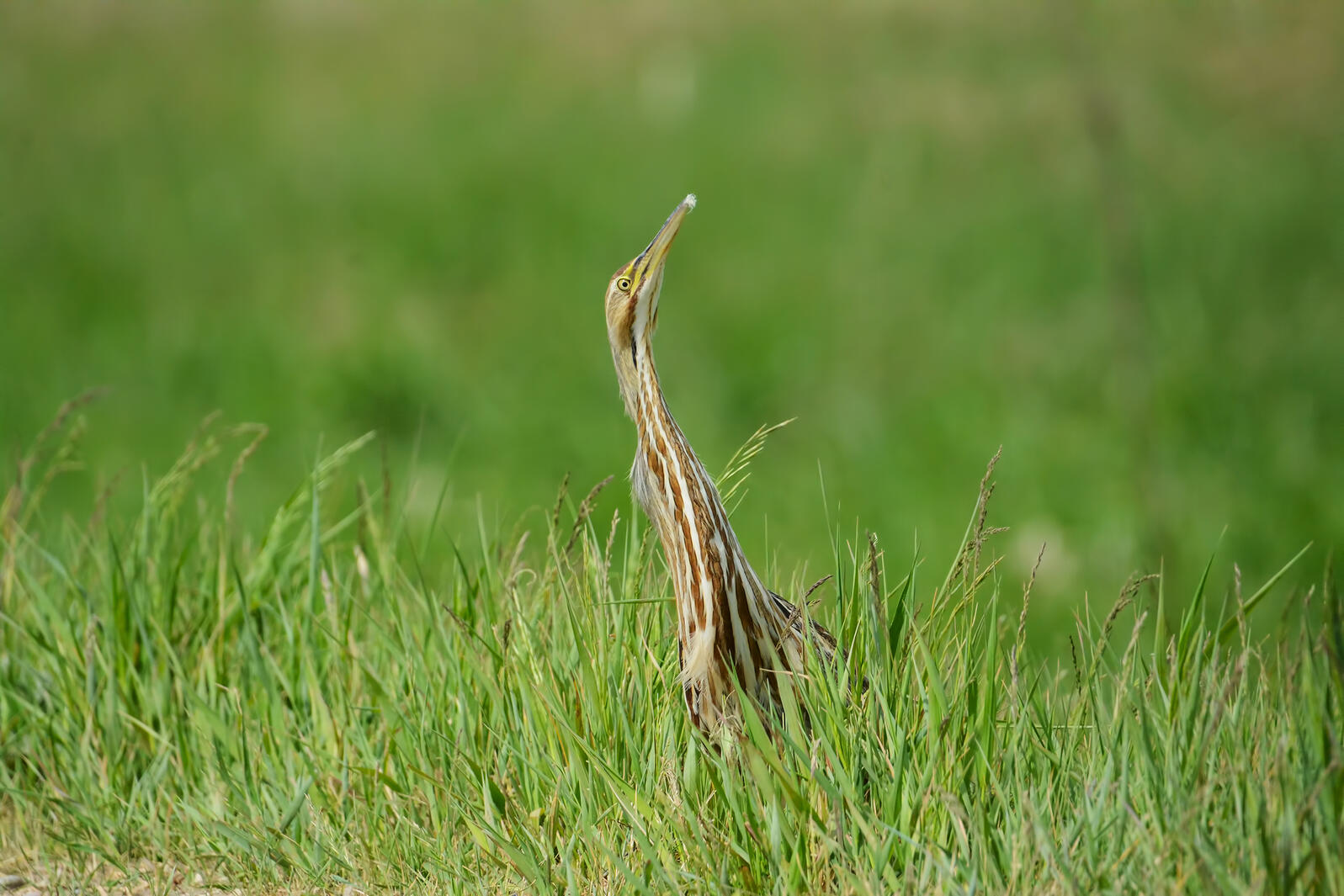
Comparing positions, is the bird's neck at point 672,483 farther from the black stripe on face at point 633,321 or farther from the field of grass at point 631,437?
the field of grass at point 631,437

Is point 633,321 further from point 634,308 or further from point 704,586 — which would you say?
point 704,586

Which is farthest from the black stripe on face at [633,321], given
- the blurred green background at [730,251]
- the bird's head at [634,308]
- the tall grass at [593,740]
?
the blurred green background at [730,251]

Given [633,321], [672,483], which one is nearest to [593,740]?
[672,483]

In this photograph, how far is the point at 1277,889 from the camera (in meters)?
1.98

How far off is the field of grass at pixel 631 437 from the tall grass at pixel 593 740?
0.7 inches

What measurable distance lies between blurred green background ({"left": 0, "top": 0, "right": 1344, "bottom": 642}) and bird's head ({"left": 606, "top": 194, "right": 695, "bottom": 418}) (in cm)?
335

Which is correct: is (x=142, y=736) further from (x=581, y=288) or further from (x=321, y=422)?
(x=581, y=288)

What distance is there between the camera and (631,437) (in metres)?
7.79

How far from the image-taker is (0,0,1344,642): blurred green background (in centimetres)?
773

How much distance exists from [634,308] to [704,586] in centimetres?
64

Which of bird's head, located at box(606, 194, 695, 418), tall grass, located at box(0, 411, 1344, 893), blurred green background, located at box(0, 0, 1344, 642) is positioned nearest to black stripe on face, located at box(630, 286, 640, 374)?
bird's head, located at box(606, 194, 695, 418)

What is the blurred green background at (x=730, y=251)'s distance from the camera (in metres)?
7.73

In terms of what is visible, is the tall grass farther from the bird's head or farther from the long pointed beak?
the long pointed beak

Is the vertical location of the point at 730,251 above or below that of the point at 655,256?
below
